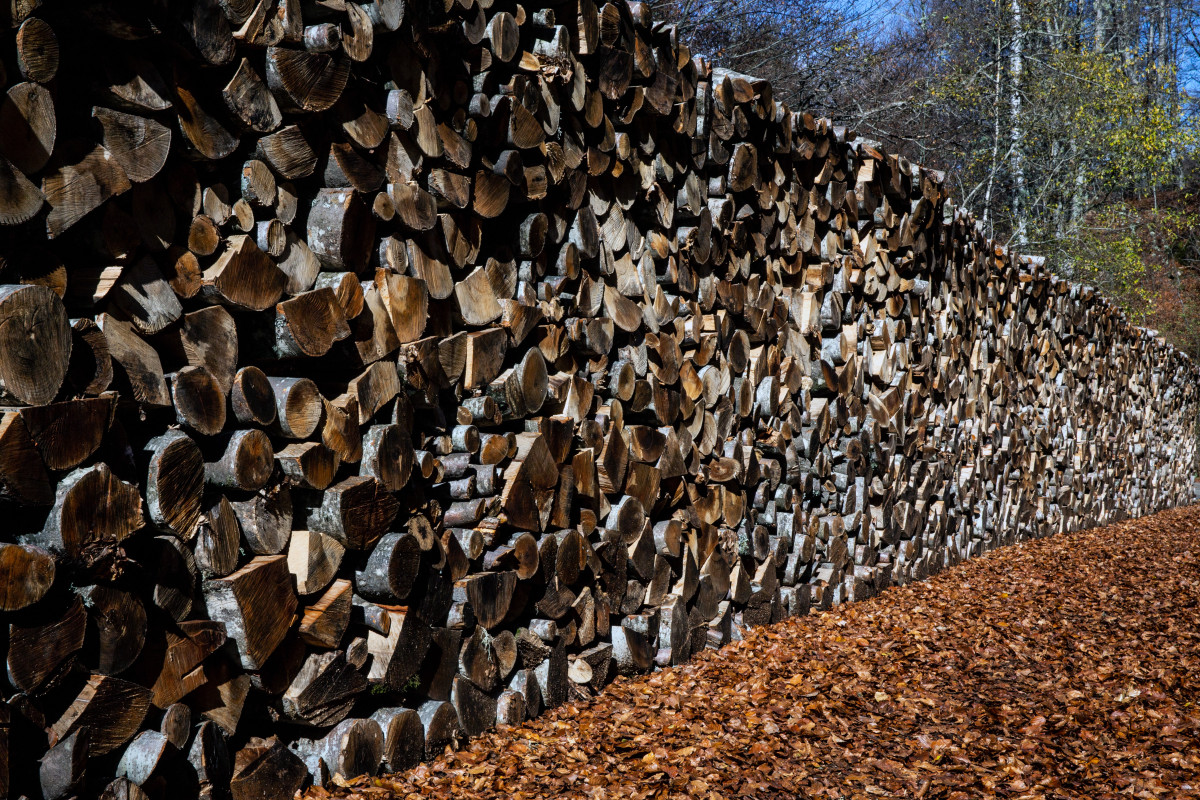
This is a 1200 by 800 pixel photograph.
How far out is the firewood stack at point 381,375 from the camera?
55.3 inches

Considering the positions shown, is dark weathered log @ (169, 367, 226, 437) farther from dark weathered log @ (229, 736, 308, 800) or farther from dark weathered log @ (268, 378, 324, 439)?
dark weathered log @ (229, 736, 308, 800)

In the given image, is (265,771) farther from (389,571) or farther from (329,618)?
(389,571)

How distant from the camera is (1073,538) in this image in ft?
24.2

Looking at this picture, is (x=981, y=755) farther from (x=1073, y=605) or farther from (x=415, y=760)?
(x=1073, y=605)

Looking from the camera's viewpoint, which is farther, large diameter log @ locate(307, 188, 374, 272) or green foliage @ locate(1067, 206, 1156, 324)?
green foliage @ locate(1067, 206, 1156, 324)

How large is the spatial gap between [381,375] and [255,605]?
1.89 feet

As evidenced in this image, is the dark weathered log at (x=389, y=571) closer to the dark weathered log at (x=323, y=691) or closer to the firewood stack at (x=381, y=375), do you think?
the firewood stack at (x=381, y=375)

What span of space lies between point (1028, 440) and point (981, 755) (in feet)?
16.2

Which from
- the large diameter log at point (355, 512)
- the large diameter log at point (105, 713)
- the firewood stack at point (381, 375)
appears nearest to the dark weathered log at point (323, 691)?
the firewood stack at point (381, 375)

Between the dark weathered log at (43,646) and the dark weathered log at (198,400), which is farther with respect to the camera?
the dark weathered log at (198,400)

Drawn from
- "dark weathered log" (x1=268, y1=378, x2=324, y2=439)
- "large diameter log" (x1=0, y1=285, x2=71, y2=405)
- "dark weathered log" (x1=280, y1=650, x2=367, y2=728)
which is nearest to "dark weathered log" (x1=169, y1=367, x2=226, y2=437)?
"dark weathered log" (x1=268, y1=378, x2=324, y2=439)

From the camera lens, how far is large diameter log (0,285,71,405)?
4.17 feet

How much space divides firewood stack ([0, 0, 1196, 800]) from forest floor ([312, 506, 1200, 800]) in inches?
5.6

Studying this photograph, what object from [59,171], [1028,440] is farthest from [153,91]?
[1028,440]
